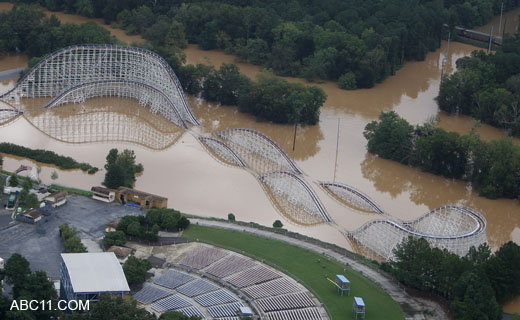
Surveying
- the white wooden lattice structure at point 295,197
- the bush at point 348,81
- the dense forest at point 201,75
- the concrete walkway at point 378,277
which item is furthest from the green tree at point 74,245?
the bush at point 348,81

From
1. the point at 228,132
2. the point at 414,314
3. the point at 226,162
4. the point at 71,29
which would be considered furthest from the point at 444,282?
the point at 71,29

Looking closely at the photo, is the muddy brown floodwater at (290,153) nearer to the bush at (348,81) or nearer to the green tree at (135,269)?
the bush at (348,81)

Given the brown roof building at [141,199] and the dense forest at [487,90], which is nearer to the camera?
the brown roof building at [141,199]

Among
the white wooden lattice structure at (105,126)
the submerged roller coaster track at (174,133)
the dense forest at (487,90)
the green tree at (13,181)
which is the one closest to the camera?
the submerged roller coaster track at (174,133)

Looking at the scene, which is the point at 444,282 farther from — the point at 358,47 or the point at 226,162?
the point at 358,47

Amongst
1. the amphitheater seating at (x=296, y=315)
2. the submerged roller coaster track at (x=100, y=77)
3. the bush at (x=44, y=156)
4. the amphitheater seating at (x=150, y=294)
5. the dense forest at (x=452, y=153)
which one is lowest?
the amphitheater seating at (x=296, y=315)

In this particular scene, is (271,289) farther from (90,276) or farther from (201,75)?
(201,75)

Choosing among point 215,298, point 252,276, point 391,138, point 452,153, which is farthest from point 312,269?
point 391,138
